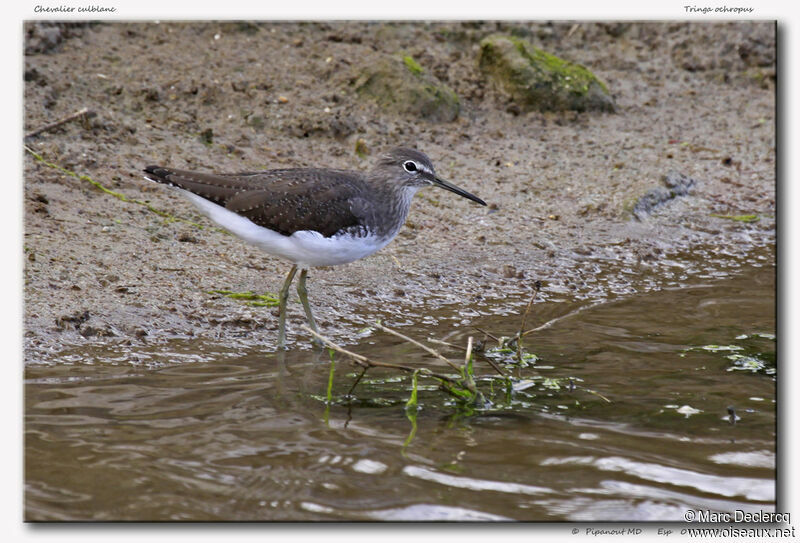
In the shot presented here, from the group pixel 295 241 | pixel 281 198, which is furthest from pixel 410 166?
pixel 295 241

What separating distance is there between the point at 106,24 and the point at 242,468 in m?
Result: 6.66

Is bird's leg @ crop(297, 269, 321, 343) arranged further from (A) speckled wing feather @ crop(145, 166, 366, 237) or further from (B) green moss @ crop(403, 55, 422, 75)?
(B) green moss @ crop(403, 55, 422, 75)

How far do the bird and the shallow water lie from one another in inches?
29.4

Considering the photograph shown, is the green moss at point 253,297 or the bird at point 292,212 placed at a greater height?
the bird at point 292,212

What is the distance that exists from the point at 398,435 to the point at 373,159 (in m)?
4.55

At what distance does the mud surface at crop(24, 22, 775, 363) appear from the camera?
7.32 metres

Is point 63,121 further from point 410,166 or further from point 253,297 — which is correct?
point 410,166

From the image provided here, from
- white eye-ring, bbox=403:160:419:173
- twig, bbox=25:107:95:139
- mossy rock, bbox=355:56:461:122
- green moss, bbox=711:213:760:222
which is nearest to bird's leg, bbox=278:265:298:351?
white eye-ring, bbox=403:160:419:173

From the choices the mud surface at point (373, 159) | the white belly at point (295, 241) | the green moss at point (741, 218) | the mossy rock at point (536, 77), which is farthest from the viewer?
the mossy rock at point (536, 77)

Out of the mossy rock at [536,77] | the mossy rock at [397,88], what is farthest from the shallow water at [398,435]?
the mossy rock at [536,77]

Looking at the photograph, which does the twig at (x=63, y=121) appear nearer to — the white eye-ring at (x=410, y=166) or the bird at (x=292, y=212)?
the bird at (x=292, y=212)

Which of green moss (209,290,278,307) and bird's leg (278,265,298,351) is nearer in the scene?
bird's leg (278,265,298,351)

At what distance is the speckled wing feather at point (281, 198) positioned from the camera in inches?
259

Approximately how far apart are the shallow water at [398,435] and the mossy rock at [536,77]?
426 centimetres
